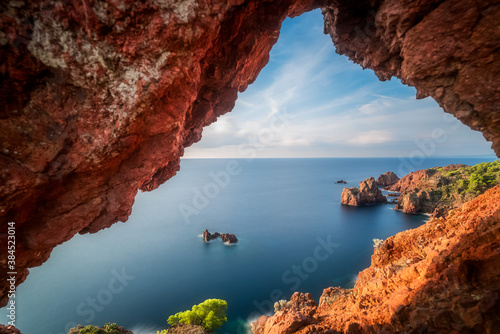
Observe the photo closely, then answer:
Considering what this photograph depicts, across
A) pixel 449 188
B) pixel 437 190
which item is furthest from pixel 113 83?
pixel 437 190

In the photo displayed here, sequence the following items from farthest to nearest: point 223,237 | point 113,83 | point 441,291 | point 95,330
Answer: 1. point 223,237
2. point 95,330
3. point 441,291
4. point 113,83

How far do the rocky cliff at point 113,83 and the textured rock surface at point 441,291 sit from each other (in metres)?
3.85

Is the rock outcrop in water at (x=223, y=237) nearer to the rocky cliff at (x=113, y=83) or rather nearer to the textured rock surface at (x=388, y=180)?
the rocky cliff at (x=113, y=83)

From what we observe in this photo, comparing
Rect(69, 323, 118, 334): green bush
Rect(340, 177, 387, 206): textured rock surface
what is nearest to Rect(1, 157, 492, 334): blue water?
Rect(340, 177, 387, 206): textured rock surface

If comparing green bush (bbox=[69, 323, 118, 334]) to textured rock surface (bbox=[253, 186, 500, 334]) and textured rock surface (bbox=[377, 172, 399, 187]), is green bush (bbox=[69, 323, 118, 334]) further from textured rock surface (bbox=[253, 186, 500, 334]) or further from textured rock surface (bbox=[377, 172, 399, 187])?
textured rock surface (bbox=[377, 172, 399, 187])

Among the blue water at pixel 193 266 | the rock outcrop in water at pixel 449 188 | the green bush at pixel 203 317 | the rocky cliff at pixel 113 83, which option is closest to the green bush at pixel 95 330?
the green bush at pixel 203 317

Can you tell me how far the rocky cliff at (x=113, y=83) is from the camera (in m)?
5.36

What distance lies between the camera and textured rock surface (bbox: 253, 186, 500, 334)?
516 centimetres

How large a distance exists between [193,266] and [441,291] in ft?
135

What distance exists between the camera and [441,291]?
619 cm

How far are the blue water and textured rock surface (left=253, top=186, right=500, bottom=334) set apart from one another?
2445 centimetres

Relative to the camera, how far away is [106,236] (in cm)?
5575

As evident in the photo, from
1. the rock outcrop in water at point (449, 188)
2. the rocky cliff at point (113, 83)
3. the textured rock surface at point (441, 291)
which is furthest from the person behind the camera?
the rock outcrop in water at point (449, 188)

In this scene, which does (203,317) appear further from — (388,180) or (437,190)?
(388,180)
